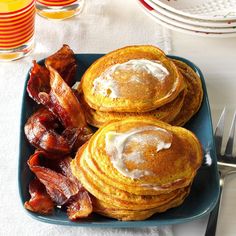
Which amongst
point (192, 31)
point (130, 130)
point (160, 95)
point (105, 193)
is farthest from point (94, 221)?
point (192, 31)

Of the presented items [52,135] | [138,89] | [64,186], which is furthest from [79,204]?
[138,89]

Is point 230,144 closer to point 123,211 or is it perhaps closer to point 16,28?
point 123,211

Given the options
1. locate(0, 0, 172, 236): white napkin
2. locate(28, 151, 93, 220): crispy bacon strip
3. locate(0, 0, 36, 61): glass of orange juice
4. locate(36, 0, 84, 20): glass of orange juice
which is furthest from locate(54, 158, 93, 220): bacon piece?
locate(36, 0, 84, 20): glass of orange juice

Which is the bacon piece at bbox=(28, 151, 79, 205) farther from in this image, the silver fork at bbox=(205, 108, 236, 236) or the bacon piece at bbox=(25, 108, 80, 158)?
the silver fork at bbox=(205, 108, 236, 236)

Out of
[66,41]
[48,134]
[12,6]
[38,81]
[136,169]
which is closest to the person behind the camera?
[136,169]

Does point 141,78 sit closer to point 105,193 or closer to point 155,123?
point 155,123

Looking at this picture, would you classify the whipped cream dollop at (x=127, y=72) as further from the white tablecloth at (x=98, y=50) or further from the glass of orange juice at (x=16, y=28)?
the glass of orange juice at (x=16, y=28)

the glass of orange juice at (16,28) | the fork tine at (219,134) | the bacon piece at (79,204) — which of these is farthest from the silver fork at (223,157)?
the glass of orange juice at (16,28)
